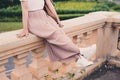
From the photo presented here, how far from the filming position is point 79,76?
4.03 m

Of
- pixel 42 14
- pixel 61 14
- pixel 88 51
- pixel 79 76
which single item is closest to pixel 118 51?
pixel 88 51

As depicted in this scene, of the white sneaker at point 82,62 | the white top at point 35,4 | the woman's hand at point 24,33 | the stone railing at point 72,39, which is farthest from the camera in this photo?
the white sneaker at point 82,62

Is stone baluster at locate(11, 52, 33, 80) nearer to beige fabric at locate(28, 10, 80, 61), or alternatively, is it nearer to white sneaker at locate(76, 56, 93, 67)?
beige fabric at locate(28, 10, 80, 61)

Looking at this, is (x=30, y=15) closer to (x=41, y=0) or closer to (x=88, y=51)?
(x=41, y=0)

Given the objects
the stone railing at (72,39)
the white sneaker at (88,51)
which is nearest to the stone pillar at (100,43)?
the stone railing at (72,39)

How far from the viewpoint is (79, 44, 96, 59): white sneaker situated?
4.24 meters

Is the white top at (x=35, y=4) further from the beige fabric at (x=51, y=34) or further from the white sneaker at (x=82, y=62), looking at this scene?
the white sneaker at (x=82, y=62)

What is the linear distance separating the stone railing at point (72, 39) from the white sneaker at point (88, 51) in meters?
0.06

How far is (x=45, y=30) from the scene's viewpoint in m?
3.04

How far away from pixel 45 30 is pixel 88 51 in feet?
4.73

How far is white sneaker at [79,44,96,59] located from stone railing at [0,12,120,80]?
0.06 metres

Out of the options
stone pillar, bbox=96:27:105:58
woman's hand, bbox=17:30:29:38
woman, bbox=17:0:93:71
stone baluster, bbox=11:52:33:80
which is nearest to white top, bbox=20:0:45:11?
woman, bbox=17:0:93:71

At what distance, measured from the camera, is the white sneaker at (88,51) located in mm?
4238

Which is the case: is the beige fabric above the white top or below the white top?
below
